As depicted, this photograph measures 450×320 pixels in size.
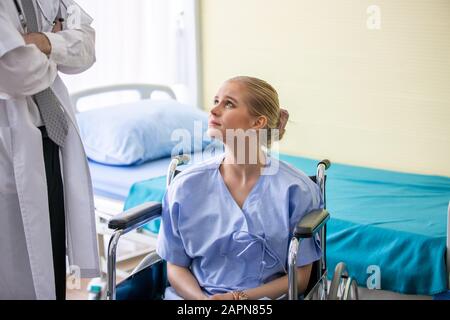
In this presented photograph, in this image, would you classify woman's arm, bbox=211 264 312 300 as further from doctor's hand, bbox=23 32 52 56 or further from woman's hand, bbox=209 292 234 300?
doctor's hand, bbox=23 32 52 56

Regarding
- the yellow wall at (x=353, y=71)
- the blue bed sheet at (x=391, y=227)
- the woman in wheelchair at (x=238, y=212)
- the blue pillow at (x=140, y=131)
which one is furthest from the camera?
the blue pillow at (x=140, y=131)

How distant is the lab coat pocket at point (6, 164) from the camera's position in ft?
5.57

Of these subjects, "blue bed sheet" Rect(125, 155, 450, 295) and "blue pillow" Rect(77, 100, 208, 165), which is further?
"blue pillow" Rect(77, 100, 208, 165)

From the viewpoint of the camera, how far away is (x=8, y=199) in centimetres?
174

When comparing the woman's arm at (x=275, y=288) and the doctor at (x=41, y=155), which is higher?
the doctor at (x=41, y=155)

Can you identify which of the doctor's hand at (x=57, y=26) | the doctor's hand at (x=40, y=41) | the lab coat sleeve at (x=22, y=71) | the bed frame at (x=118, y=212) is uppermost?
the doctor's hand at (x=57, y=26)

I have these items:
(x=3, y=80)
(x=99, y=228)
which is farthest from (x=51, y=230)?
(x=99, y=228)

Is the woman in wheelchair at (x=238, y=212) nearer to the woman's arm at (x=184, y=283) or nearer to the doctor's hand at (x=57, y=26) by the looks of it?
the woman's arm at (x=184, y=283)

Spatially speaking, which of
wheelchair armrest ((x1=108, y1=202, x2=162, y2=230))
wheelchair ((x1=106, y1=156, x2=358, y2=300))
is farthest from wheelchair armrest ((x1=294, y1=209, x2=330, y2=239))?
wheelchair armrest ((x1=108, y1=202, x2=162, y2=230))

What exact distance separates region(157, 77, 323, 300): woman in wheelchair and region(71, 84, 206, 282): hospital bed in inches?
32.2

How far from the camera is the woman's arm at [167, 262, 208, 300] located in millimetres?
1738

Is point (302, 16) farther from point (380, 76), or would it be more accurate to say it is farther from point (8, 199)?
point (8, 199)

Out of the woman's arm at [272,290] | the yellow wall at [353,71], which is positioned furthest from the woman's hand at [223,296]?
the yellow wall at [353,71]

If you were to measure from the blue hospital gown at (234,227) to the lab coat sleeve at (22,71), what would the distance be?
0.44m
